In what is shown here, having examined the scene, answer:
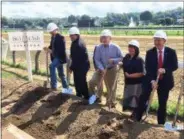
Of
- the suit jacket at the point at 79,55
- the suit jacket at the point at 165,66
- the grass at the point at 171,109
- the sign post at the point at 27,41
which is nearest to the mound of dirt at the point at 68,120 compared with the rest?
the suit jacket at the point at 79,55

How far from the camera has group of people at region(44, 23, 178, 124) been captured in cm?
693

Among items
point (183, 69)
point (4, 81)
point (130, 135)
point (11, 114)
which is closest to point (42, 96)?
point (11, 114)

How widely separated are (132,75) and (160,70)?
947mm

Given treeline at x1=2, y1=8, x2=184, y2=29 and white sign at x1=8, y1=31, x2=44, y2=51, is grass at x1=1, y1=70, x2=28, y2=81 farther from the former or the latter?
treeline at x1=2, y1=8, x2=184, y2=29

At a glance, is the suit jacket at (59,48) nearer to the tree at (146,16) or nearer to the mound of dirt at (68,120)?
the mound of dirt at (68,120)

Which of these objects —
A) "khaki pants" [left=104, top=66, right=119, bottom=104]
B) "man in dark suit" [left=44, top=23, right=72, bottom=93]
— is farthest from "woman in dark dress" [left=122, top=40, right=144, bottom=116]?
"man in dark suit" [left=44, top=23, right=72, bottom=93]

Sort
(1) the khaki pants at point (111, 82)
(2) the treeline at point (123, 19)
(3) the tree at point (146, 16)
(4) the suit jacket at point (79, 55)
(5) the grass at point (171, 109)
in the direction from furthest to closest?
(3) the tree at point (146, 16), (2) the treeline at point (123, 19), (5) the grass at point (171, 109), (4) the suit jacket at point (79, 55), (1) the khaki pants at point (111, 82)

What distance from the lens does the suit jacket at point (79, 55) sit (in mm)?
8836

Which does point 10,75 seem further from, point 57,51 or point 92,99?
point 92,99

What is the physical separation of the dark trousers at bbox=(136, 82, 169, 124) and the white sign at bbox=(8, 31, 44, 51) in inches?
223

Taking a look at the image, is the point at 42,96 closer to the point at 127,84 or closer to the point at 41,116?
the point at 41,116

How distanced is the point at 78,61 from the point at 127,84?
1.57m

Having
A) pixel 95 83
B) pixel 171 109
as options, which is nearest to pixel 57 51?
pixel 95 83

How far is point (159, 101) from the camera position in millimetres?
7184
